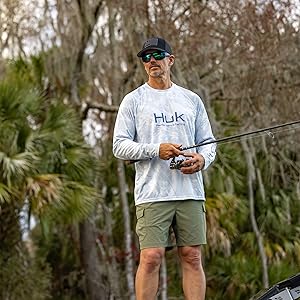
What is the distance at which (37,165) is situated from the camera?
5.96 metres

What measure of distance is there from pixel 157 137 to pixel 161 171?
15 cm

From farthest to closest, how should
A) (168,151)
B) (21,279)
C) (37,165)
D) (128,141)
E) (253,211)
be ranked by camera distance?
1. (253,211)
2. (21,279)
3. (37,165)
4. (128,141)
5. (168,151)

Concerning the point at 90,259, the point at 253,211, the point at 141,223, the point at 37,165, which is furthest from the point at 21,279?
the point at 141,223

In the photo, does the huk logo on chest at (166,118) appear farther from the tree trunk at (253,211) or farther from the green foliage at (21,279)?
the tree trunk at (253,211)

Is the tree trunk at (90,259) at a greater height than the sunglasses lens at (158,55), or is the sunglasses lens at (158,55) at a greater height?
the sunglasses lens at (158,55)

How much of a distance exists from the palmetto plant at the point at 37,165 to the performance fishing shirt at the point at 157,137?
2.89 m

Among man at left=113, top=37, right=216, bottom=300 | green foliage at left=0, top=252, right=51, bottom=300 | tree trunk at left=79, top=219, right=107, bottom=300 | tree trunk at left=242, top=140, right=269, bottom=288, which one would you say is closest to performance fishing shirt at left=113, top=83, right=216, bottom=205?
man at left=113, top=37, right=216, bottom=300

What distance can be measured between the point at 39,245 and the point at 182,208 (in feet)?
19.4

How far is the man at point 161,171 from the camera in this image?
2.71 m

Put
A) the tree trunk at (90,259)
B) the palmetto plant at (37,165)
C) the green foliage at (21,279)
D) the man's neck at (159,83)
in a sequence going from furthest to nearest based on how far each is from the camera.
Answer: the tree trunk at (90,259) → the green foliage at (21,279) → the palmetto plant at (37,165) → the man's neck at (159,83)

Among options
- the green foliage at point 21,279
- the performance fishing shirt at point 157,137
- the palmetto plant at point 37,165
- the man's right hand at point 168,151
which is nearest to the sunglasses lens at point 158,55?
the performance fishing shirt at point 157,137

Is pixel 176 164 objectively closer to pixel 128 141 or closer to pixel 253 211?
pixel 128 141

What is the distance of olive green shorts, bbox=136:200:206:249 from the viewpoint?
2.73 meters

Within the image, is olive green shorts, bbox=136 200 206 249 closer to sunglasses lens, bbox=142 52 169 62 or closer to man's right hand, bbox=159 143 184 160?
man's right hand, bbox=159 143 184 160
